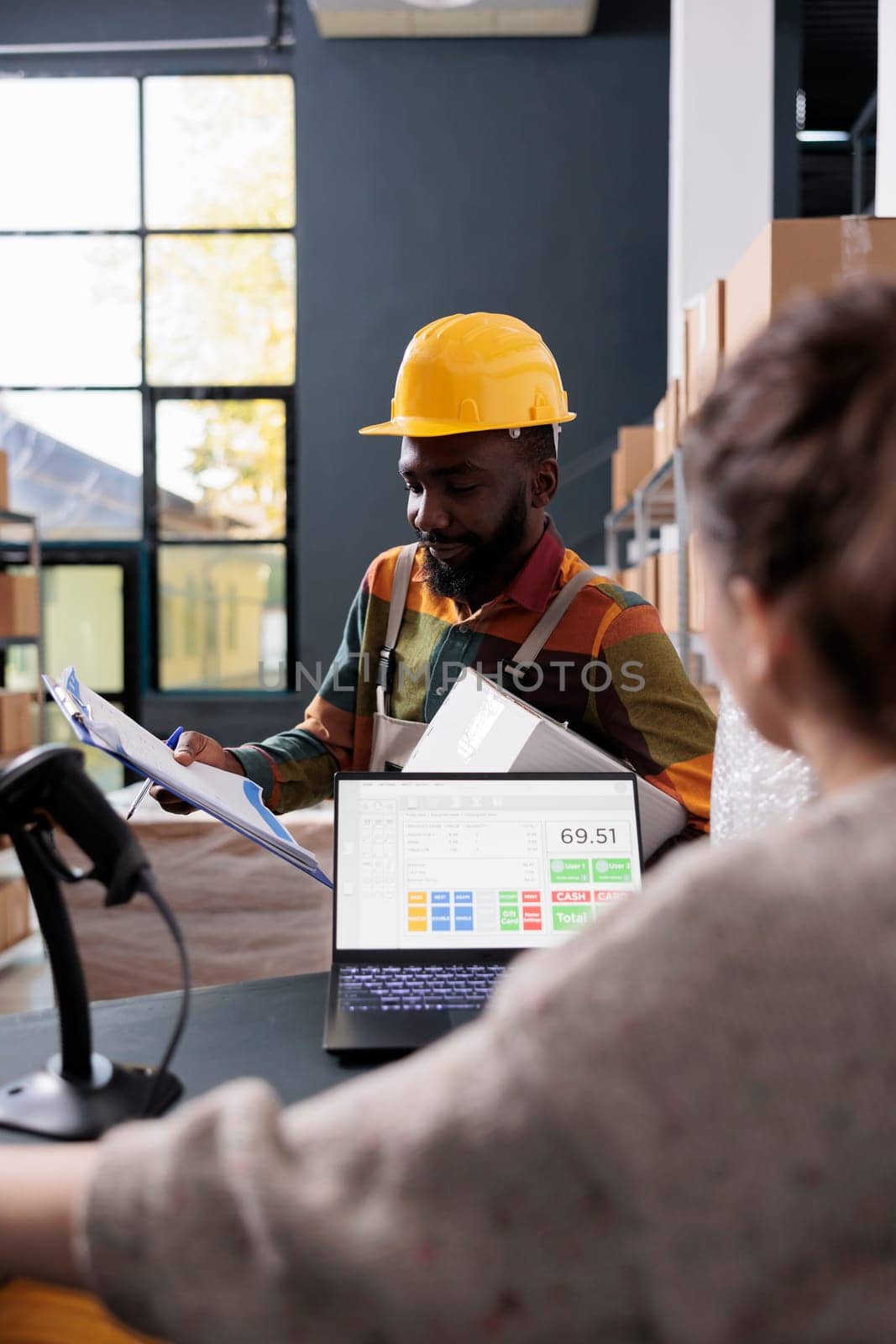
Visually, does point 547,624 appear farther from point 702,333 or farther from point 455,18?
point 455,18

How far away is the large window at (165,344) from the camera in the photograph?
616 cm

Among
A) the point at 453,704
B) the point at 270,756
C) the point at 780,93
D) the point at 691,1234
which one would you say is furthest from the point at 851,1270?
the point at 780,93

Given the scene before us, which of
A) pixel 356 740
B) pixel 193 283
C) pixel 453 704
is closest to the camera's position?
pixel 453 704

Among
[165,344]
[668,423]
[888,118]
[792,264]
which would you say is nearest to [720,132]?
[668,423]

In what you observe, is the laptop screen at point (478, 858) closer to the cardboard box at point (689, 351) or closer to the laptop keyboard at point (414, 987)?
the laptop keyboard at point (414, 987)

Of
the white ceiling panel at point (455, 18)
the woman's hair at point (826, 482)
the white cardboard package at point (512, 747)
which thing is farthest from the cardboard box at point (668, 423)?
the woman's hair at point (826, 482)

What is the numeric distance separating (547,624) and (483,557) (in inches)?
5.9

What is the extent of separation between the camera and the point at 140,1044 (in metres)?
1.01

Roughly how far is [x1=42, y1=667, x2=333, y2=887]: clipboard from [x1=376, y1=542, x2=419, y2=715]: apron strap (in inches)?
17.6

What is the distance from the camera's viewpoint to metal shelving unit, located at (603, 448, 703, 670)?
10.9 feet

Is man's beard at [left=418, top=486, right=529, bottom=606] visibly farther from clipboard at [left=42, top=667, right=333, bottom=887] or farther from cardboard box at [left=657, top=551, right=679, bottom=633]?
cardboard box at [left=657, top=551, right=679, bottom=633]

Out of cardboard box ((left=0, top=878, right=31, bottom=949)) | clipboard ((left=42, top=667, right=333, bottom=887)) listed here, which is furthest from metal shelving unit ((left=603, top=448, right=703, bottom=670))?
cardboard box ((left=0, top=878, right=31, bottom=949))

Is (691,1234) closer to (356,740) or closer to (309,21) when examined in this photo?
(356,740)

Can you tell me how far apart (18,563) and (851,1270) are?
19.9 feet
